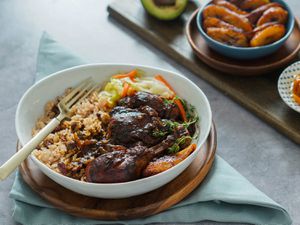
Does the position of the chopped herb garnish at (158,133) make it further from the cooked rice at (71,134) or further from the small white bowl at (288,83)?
the small white bowl at (288,83)

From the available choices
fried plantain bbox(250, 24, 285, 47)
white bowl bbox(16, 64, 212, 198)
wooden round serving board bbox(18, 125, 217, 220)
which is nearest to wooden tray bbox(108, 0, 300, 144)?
fried plantain bbox(250, 24, 285, 47)

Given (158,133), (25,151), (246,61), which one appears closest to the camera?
(25,151)

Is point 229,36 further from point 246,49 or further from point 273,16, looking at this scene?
point 273,16

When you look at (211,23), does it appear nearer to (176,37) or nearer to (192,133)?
(176,37)

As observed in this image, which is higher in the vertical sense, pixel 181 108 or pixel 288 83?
pixel 181 108

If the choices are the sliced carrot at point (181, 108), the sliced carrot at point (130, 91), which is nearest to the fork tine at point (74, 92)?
the sliced carrot at point (130, 91)

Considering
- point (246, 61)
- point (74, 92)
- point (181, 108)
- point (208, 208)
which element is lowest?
point (208, 208)

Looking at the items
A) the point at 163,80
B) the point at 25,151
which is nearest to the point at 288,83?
the point at 163,80
